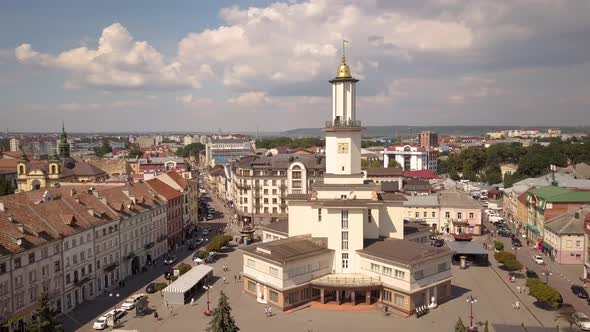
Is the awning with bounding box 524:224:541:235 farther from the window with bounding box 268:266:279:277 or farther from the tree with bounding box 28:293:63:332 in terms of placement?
the tree with bounding box 28:293:63:332

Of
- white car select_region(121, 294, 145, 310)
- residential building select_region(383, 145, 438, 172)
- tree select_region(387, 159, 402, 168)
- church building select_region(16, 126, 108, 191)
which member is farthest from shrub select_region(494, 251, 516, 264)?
residential building select_region(383, 145, 438, 172)

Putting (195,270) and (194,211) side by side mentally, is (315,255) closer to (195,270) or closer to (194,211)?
(195,270)

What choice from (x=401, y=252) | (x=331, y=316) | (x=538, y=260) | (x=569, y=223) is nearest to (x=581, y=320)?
(x=401, y=252)

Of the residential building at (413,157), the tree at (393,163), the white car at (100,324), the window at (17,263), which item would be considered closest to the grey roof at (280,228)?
the white car at (100,324)

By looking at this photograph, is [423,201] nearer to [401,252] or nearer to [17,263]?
[401,252]

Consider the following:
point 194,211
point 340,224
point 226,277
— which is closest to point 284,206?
point 194,211

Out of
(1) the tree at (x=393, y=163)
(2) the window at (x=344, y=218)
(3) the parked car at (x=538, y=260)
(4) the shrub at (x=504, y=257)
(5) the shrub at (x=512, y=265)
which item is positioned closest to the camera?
(2) the window at (x=344, y=218)

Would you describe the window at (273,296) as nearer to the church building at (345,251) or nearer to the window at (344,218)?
the church building at (345,251)
